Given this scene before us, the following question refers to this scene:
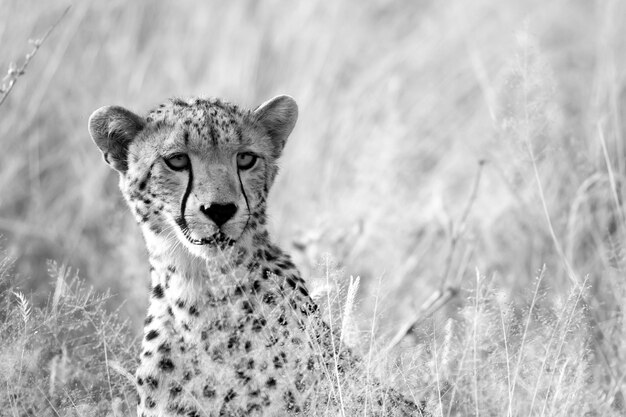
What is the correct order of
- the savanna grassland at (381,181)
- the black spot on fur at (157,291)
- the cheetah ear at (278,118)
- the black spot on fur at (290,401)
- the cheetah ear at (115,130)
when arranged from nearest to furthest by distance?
the black spot on fur at (290,401)
the savanna grassland at (381,181)
the black spot on fur at (157,291)
the cheetah ear at (115,130)
the cheetah ear at (278,118)

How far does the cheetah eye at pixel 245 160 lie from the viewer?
3182 mm

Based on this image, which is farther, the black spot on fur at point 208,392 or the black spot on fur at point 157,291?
the black spot on fur at point 157,291

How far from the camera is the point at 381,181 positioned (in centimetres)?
546

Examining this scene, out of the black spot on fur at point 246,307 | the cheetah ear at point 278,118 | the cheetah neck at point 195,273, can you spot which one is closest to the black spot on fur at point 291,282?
the cheetah neck at point 195,273

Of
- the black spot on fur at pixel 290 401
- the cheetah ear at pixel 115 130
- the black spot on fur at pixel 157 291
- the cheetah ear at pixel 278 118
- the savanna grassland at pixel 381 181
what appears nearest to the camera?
the black spot on fur at pixel 290 401

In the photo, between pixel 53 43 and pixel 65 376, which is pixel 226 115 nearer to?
pixel 65 376

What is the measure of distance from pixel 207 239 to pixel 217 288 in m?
0.17

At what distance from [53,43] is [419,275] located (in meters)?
2.32

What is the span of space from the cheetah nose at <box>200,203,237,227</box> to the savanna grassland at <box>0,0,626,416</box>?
315mm

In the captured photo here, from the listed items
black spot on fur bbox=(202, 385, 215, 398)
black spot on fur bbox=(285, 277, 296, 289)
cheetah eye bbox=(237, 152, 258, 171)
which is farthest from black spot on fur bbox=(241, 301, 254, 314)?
cheetah eye bbox=(237, 152, 258, 171)

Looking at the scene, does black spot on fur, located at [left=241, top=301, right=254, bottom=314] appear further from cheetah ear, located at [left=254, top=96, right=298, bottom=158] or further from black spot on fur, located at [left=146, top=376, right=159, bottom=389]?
cheetah ear, located at [left=254, top=96, right=298, bottom=158]

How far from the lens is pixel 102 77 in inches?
242

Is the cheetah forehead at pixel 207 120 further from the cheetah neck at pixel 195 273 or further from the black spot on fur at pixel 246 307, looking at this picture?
the black spot on fur at pixel 246 307

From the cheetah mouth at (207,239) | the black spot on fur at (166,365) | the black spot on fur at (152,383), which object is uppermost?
the cheetah mouth at (207,239)
